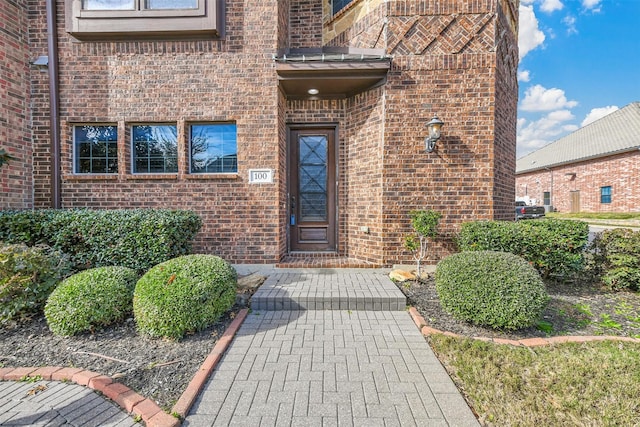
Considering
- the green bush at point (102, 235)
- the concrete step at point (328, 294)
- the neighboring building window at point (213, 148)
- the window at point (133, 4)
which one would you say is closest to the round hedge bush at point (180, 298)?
the concrete step at point (328, 294)

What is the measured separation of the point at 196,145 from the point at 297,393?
472 centimetres

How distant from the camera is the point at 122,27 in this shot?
194 inches

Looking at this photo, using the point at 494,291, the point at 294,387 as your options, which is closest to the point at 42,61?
the point at 294,387

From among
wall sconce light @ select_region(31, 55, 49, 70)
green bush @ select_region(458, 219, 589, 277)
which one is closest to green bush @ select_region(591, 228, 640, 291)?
green bush @ select_region(458, 219, 589, 277)

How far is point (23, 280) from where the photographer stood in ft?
10.2

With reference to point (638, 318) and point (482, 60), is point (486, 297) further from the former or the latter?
point (482, 60)

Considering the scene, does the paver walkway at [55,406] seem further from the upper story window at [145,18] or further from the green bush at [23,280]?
the upper story window at [145,18]

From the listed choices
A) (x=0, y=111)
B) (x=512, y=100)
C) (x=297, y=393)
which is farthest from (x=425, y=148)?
(x=0, y=111)

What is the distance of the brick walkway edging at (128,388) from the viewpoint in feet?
6.07

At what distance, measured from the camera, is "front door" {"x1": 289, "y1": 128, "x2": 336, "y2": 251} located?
575 cm

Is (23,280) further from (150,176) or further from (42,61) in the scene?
(42,61)

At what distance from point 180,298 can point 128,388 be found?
85 cm

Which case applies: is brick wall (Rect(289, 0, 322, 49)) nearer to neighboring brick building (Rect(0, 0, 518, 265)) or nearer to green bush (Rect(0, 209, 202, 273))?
neighboring brick building (Rect(0, 0, 518, 265))

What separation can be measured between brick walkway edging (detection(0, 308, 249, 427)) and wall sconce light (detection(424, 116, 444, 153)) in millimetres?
4353
